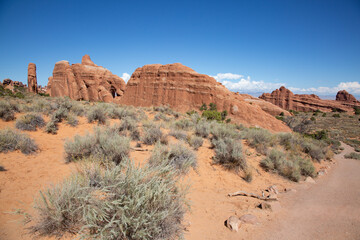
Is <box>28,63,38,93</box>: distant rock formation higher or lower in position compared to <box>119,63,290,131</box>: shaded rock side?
higher

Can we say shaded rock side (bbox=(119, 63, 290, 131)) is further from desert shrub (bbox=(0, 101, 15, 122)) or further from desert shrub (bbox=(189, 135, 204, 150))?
desert shrub (bbox=(0, 101, 15, 122))

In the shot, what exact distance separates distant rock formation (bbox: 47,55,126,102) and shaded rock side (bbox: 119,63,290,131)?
8362 millimetres

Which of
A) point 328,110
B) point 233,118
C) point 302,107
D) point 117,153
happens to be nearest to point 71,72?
point 233,118

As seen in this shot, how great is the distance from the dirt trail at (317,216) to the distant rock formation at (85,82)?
116 ft

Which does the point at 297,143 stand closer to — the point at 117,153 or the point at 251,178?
the point at 251,178

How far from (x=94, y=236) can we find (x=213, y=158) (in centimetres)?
443

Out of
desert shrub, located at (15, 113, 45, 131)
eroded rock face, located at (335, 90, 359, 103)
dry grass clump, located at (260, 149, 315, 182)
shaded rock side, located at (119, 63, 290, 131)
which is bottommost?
dry grass clump, located at (260, 149, 315, 182)

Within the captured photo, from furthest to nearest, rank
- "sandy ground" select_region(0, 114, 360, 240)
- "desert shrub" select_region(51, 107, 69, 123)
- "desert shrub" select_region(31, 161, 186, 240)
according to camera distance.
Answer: "desert shrub" select_region(51, 107, 69, 123)
"sandy ground" select_region(0, 114, 360, 240)
"desert shrub" select_region(31, 161, 186, 240)

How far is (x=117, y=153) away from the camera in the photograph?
4.15m

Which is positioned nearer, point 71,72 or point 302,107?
point 71,72

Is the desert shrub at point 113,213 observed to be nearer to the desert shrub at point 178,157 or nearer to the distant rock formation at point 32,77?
the desert shrub at point 178,157

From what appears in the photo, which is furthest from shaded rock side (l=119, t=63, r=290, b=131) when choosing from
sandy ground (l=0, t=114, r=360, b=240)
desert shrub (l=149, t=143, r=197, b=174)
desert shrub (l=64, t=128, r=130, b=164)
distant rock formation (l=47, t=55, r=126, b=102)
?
desert shrub (l=64, t=128, r=130, b=164)

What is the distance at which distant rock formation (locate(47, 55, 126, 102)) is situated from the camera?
33.6 m

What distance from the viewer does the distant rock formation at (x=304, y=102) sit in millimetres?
47500
